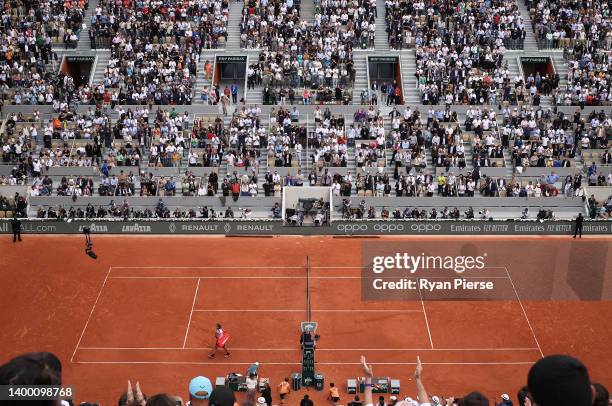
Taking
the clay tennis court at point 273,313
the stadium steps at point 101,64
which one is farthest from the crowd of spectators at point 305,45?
the clay tennis court at point 273,313

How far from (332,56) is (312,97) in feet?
11.5

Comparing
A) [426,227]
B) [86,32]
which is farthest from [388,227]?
[86,32]

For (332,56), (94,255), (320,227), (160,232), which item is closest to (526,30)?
(332,56)

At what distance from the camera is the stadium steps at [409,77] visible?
2104 inches

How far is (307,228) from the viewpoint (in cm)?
4353

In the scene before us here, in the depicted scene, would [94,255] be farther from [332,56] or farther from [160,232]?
[332,56]

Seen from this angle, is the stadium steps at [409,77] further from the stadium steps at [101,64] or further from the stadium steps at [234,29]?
the stadium steps at [101,64]

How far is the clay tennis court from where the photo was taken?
1195 inches

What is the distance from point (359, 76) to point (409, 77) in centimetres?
315

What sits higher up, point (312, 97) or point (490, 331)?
point (312, 97)

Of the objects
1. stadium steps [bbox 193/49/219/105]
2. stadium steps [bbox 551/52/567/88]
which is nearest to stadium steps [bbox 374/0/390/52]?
stadium steps [bbox 193/49/219/105]

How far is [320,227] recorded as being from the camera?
43.6 metres

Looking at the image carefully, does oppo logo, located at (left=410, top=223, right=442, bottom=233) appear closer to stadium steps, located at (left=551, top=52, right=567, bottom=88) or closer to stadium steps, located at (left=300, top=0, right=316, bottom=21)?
stadium steps, located at (left=551, top=52, right=567, bottom=88)

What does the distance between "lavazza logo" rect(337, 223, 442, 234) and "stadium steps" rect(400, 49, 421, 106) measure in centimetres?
1123
